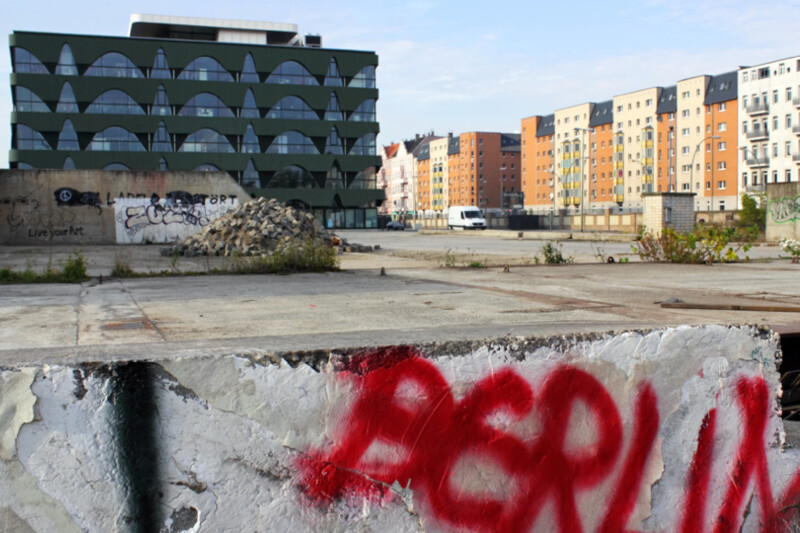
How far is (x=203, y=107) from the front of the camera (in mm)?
69062

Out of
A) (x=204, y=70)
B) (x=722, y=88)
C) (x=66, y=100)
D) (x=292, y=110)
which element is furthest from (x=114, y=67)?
(x=722, y=88)

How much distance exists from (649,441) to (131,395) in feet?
6.13

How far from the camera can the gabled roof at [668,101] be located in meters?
103

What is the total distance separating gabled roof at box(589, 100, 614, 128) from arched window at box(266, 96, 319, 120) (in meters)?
59.6

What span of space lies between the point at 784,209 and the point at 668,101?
8119cm

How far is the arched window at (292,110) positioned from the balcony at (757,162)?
52978 millimetres

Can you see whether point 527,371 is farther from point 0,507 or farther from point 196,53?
point 196,53

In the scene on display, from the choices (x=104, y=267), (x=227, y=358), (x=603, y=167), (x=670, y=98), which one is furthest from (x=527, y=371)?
(x=603, y=167)

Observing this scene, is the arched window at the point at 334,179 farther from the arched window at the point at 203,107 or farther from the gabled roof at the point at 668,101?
the gabled roof at the point at 668,101

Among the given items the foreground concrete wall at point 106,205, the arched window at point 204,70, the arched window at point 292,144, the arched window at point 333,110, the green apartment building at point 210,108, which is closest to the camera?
the foreground concrete wall at point 106,205

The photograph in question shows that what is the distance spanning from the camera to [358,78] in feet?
243

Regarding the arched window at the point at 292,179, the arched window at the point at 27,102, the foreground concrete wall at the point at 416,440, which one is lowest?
the foreground concrete wall at the point at 416,440

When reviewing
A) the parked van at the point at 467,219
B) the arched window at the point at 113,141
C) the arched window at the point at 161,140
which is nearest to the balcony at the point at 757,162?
the parked van at the point at 467,219

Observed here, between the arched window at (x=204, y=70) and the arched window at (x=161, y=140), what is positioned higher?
the arched window at (x=204, y=70)
